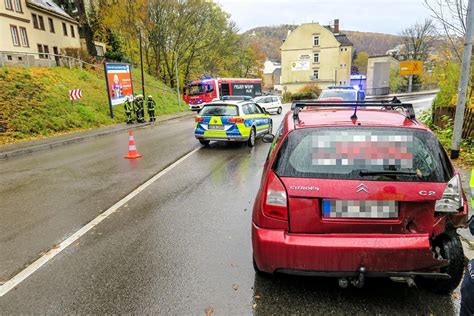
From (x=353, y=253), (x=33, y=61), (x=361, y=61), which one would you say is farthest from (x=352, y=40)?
(x=353, y=253)

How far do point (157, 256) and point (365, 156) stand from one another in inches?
102

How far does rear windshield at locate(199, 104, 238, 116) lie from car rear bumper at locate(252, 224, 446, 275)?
9.04 m

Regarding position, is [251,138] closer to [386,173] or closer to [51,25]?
[386,173]

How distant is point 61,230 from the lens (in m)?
4.95

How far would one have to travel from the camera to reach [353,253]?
2.78 m

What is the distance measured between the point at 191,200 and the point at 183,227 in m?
1.29

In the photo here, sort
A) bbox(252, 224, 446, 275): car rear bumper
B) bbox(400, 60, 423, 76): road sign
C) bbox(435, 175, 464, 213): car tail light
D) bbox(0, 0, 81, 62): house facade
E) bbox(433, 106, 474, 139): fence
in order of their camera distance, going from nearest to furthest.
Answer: bbox(252, 224, 446, 275): car rear bumper, bbox(435, 175, 464, 213): car tail light, bbox(433, 106, 474, 139): fence, bbox(0, 0, 81, 62): house facade, bbox(400, 60, 423, 76): road sign

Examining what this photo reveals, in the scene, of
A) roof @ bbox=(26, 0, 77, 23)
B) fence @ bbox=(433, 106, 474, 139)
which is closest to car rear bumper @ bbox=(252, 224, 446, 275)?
fence @ bbox=(433, 106, 474, 139)

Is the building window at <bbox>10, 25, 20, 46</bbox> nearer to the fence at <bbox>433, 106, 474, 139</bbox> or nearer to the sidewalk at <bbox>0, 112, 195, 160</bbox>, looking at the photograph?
the sidewalk at <bbox>0, 112, 195, 160</bbox>

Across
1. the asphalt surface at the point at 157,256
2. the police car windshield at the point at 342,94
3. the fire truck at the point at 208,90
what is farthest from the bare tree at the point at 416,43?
the asphalt surface at the point at 157,256

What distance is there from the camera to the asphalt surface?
3.11m

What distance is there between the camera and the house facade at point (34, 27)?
105 feet

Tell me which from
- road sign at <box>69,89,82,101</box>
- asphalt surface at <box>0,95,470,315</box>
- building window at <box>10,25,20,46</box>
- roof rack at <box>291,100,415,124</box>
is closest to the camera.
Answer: asphalt surface at <box>0,95,470,315</box>

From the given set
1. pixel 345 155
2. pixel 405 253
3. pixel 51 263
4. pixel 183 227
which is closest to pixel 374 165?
pixel 345 155
